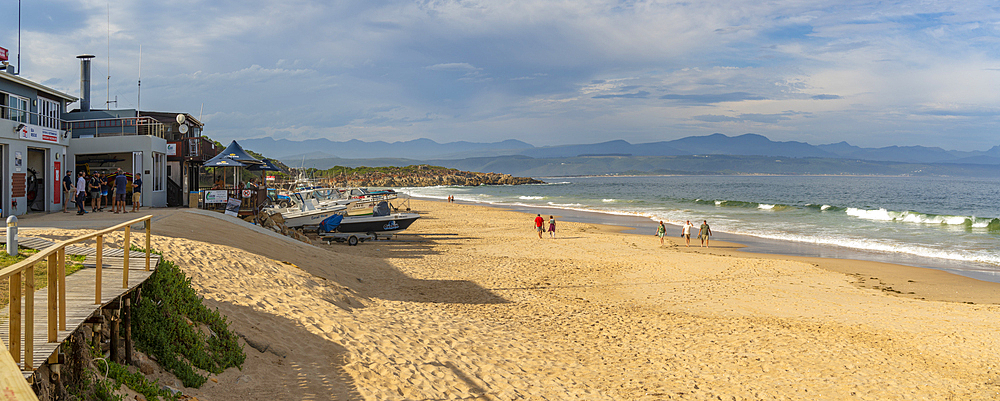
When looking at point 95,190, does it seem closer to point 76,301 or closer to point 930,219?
point 76,301

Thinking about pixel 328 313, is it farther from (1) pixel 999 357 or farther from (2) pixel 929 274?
(2) pixel 929 274

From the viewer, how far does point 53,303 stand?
357cm

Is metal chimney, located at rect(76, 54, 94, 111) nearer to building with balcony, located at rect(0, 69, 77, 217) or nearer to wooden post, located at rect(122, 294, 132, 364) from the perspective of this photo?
building with balcony, located at rect(0, 69, 77, 217)

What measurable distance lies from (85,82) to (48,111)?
937 centimetres

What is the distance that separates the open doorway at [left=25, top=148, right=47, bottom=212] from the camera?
1697 centimetres

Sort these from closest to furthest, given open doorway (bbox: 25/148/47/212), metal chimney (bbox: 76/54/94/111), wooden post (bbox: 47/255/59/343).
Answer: wooden post (bbox: 47/255/59/343) < open doorway (bbox: 25/148/47/212) < metal chimney (bbox: 76/54/94/111)

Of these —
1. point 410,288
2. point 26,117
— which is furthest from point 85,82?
point 410,288

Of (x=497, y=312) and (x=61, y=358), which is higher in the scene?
(x=61, y=358)

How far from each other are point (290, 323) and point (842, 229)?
1176 inches

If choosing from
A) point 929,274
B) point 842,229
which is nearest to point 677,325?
point 929,274

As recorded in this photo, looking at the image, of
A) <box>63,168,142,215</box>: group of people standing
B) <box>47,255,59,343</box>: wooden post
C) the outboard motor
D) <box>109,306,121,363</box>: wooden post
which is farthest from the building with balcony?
<box>47,255,59,343</box>: wooden post

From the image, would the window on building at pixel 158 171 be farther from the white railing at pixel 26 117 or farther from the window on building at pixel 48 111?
the window on building at pixel 48 111

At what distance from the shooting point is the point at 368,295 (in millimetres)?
11641

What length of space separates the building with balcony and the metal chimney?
851 centimetres
